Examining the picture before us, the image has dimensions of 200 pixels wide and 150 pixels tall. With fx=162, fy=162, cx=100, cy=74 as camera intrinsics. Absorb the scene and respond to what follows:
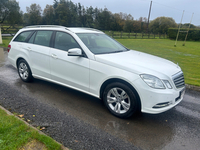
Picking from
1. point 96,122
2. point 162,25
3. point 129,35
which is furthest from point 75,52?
point 162,25

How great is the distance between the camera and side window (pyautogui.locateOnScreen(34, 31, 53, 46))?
4610 mm

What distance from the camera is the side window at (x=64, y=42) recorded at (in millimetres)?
4095

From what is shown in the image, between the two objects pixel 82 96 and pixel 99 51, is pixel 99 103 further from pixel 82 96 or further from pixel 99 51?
pixel 99 51

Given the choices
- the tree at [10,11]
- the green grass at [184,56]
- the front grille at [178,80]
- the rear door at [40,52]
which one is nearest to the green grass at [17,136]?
the rear door at [40,52]

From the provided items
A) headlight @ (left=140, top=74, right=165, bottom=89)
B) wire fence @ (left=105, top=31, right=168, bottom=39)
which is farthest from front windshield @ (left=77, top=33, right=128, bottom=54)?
wire fence @ (left=105, top=31, right=168, bottom=39)

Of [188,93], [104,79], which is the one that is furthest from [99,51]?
[188,93]

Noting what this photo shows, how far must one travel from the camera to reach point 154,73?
3.16 metres

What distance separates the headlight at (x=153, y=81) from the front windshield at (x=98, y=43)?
1365 mm

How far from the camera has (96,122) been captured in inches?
→ 134

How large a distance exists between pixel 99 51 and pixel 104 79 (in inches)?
32.9

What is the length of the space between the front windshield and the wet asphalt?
140cm

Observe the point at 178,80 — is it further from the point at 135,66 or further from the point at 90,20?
the point at 90,20

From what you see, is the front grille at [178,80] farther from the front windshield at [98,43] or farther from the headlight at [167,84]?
the front windshield at [98,43]

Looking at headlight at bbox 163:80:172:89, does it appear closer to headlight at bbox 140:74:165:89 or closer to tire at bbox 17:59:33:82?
headlight at bbox 140:74:165:89
